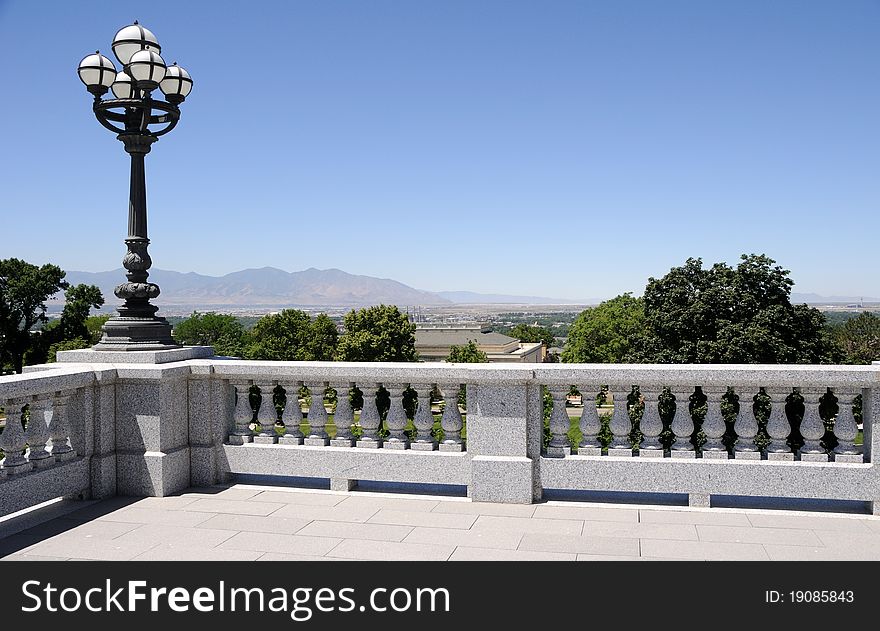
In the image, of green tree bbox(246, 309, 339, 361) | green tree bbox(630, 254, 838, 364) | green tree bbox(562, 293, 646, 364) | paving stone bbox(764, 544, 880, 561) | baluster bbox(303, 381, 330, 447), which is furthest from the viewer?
green tree bbox(246, 309, 339, 361)

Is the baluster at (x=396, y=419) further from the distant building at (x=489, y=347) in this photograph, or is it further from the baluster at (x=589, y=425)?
the distant building at (x=489, y=347)

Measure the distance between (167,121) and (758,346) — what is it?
2906cm

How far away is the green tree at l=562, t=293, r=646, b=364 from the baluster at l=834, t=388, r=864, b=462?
58467 millimetres

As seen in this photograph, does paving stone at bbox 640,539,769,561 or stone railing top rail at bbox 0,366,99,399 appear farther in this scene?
stone railing top rail at bbox 0,366,99,399

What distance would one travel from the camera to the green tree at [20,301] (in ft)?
166

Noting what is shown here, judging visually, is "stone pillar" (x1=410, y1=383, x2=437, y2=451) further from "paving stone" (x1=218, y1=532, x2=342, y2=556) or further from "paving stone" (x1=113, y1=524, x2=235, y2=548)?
"paving stone" (x1=113, y1=524, x2=235, y2=548)

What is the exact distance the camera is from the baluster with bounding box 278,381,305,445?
23.1 feet

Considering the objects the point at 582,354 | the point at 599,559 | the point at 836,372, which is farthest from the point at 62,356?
the point at 582,354

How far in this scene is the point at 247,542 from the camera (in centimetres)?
548

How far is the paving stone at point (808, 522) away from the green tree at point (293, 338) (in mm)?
72275

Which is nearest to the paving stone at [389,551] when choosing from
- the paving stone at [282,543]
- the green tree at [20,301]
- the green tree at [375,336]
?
the paving stone at [282,543]

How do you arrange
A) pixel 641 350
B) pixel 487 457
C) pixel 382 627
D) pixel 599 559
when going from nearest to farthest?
pixel 382 627, pixel 599 559, pixel 487 457, pixel 641 350

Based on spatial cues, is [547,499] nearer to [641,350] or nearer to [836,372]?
[836,372]

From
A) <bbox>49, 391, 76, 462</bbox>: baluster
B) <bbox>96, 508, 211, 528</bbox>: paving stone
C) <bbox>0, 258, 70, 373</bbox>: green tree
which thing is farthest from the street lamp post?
<bbox>0, 258, 70, 373</bbox>: green tree
